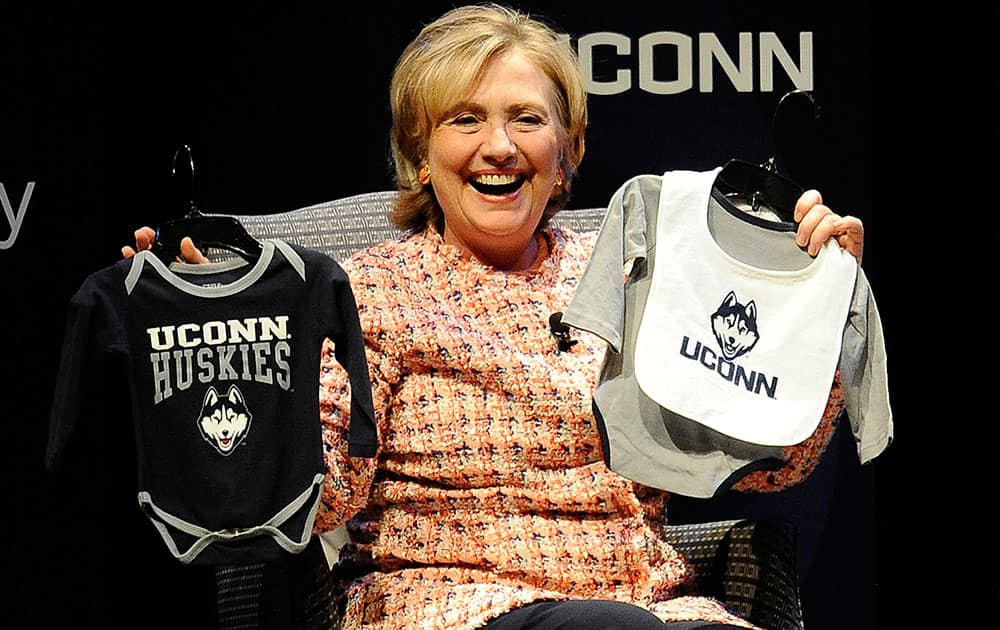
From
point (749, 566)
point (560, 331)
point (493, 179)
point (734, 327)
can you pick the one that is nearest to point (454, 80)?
point (493, 179)

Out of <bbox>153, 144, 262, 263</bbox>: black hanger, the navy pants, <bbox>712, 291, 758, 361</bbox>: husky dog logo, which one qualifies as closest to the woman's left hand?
<bbox>712, 291, 758, 361</bbox>: husky dog logo

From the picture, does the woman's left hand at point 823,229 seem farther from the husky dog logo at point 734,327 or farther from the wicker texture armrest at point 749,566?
the wicker texture armrest at point 749,566

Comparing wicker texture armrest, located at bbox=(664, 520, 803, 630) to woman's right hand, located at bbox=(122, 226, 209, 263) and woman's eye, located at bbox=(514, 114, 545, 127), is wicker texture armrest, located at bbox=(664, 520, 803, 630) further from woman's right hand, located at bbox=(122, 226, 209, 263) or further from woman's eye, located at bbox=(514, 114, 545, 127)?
woman's right hand, located at bbox=(122, 226, 209, 263)

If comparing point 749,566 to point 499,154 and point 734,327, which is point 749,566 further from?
point 499,154

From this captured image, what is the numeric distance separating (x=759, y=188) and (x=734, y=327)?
0.26m

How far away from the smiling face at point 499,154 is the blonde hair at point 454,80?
2 cm

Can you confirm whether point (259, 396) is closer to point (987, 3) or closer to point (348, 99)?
point (348, 99)

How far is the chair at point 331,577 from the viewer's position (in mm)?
2252

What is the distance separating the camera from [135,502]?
313cm

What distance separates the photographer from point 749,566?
242 centimetres

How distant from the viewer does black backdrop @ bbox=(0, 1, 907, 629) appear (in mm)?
3123

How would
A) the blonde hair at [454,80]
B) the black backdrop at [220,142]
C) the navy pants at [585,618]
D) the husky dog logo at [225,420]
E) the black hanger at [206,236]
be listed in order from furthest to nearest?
the black backdrop at [220,142] < the blonde hair at [454,80] < the black hanger at [206,236] < the husky dog logo at [225,420] < the navy pants at [585,618]

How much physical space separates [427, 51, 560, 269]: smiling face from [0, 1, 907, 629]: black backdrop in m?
0.81

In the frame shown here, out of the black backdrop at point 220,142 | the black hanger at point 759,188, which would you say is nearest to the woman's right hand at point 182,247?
the black hanger at point 759,188
